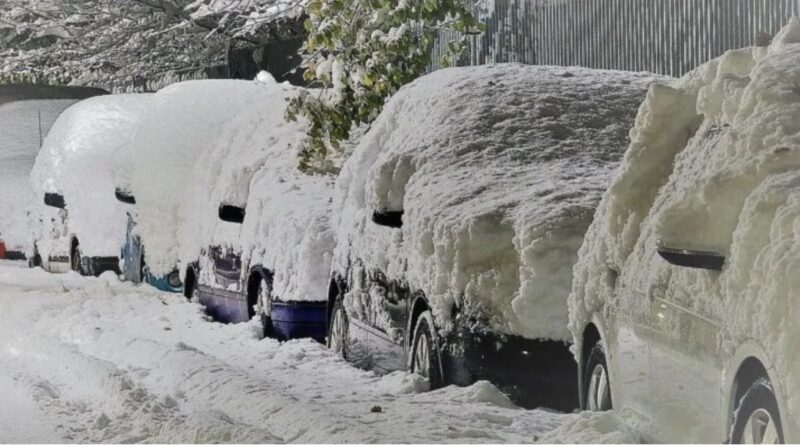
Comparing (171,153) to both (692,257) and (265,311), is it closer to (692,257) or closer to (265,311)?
(265,311)

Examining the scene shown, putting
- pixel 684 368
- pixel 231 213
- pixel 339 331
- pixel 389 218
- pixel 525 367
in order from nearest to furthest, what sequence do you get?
pixel 684 368 → pixel 525 367 → pixel 389 218 → pixel 339 331 → pixel 231 213

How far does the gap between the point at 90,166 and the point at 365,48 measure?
3548mm

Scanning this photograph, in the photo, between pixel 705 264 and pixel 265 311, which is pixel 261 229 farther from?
pixel 705 264

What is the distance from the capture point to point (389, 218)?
377 inches

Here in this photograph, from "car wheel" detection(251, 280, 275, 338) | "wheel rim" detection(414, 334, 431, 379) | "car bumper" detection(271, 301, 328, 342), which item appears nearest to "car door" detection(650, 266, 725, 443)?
"wheel rim" detection(414, 334, 431, 379)

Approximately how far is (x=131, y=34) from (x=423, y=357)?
70.3 ft

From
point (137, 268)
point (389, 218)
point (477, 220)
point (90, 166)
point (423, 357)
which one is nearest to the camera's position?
point (477, 220)

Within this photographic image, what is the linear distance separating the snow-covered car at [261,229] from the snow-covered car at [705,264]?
465cm

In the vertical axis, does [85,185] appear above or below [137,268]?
above

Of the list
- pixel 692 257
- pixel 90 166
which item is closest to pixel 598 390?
pixel 692 257

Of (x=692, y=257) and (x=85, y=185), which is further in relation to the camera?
(x=85, y=185)

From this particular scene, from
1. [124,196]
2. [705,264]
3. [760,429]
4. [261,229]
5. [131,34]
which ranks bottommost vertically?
[760,429]

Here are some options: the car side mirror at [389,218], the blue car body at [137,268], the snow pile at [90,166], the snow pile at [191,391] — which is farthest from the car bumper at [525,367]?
the snow pile at [90,166]

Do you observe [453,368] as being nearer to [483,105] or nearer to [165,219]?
[483,105]
